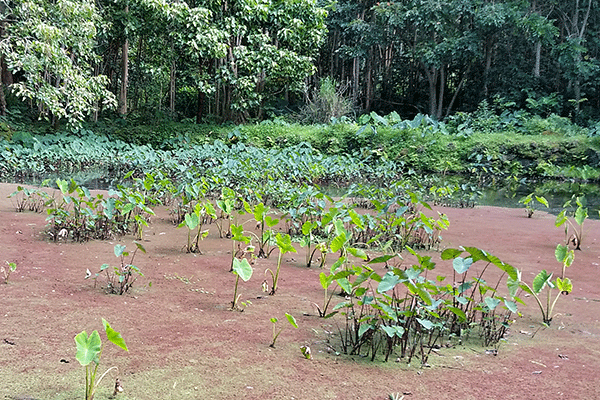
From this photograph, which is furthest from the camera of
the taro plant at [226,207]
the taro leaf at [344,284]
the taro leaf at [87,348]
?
the taro plant at [226,207]

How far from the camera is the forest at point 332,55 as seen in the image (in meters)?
14.2

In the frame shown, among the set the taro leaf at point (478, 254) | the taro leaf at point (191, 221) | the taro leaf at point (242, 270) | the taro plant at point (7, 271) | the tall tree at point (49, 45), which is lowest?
the taro plant at point (7, 271)

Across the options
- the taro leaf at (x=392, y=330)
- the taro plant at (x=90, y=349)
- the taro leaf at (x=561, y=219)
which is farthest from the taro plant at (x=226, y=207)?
the taro leaf at (x=561, y=219)

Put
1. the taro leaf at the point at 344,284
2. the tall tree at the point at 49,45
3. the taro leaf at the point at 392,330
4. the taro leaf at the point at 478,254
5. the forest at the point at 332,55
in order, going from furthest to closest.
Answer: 1. the forest at the point at 332,55
2. the tall tree at the point at 49,45
3. the taro leaf at the point at 344,284
4. the taro leaf at the point at 478,254
5. the taro leaf at the point at 392,330

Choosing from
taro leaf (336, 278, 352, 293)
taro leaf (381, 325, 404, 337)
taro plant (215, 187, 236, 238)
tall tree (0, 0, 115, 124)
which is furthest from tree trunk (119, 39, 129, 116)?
taro leaf (381, 325, 404, 337)

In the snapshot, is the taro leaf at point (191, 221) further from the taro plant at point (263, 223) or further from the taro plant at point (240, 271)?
the taro plant at point (240, 271)

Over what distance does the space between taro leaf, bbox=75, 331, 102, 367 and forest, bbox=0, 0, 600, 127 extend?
9.95 meters

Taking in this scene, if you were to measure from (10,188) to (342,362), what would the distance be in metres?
6.42

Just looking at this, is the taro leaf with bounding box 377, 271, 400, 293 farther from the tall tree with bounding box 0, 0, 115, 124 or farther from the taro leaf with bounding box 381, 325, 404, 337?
the tall tree with bounding box 0, 0, 115, 124

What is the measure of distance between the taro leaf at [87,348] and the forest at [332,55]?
9947 mm

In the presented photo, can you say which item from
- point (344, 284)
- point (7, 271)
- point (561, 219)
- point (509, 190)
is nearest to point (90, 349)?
point (344, 284)

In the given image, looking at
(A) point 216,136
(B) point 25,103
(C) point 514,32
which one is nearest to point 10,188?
(A) point 216,136

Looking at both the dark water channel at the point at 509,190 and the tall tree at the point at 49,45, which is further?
the tall tree at the point at 49,45

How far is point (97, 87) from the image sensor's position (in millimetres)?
11398
